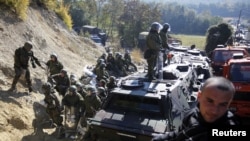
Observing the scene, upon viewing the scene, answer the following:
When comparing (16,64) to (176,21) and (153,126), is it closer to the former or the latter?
(153,126)

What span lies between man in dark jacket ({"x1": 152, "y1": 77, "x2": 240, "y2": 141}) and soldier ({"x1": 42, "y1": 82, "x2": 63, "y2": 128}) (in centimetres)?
705

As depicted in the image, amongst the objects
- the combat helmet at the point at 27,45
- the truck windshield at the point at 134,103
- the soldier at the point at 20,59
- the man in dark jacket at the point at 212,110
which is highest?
the man in dark jacket at the point at 212,110

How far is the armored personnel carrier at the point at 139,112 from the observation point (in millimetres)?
6277

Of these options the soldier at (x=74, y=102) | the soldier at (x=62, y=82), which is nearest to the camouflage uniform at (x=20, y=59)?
the soldier at (x=62, y=82)

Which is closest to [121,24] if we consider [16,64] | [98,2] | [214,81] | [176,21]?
[98,2]

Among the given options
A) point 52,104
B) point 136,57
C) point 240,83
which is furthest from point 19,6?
point 136,57

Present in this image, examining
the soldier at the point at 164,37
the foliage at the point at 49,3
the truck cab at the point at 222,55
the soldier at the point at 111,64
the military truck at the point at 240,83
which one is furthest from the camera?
the foliage at the point at 49,3

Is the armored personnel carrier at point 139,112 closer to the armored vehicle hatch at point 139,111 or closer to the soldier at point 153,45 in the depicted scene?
the armored vehicle hatch at point 139,111

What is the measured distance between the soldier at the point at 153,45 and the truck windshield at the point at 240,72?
237 centimetres

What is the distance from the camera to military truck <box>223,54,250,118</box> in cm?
862

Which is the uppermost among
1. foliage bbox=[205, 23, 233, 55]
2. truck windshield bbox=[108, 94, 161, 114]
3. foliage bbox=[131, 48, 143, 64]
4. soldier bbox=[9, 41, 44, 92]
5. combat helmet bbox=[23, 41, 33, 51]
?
combat helmet bbox=[23, 41, 33, 51]

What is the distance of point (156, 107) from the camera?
22.1 feet

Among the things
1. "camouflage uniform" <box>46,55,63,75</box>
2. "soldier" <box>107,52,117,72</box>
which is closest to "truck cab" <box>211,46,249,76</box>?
"soldier" <box>107,52,117,72</box>

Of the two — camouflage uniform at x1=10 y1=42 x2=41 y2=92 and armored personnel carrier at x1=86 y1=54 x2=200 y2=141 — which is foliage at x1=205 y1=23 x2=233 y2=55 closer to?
camouflage uniform at x1=10 y1=42 x2=41 y2=92
